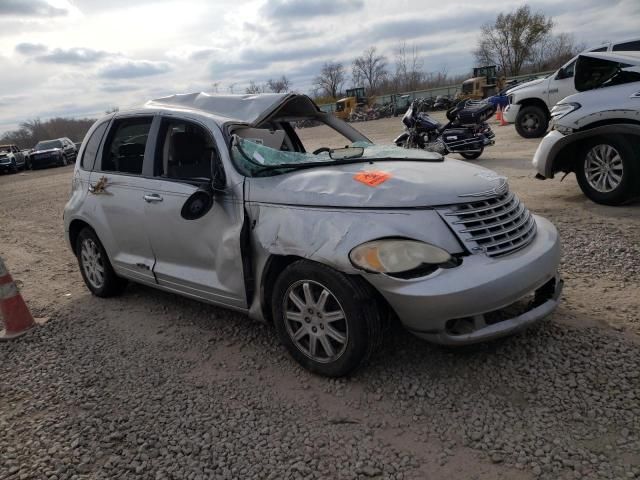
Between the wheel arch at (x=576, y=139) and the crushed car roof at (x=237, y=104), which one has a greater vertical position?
the crushed car roof at (x=237, y=104)

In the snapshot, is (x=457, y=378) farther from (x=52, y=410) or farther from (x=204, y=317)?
(x=52, y=410)

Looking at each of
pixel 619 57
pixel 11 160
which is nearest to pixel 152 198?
pixel 619 57

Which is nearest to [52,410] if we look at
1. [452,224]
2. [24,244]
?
[452,224]

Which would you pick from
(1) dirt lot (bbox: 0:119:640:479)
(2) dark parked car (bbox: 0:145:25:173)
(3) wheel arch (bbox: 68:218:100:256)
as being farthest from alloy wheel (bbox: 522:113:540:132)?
(2) dark parked car (bbox: 0:145:25:173)

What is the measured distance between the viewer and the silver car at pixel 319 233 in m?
2.81

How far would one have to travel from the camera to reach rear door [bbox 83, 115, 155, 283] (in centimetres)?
422

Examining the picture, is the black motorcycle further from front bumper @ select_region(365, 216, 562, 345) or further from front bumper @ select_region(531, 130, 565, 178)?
front bumper @ select_region(365, 216, 562, 345)

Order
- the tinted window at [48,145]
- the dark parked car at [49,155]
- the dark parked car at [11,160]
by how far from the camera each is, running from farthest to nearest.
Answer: the tinted window at [48,145]
the dark parked car at [11,160]
the dark parked car at [49,155]

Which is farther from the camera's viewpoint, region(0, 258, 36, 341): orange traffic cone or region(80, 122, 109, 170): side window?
region(80, 122, 109, 170): side window

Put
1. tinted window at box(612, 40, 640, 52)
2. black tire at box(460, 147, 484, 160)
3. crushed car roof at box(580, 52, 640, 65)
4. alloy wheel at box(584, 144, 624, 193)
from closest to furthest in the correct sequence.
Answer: alloy wheel at box(584, 144, 624, 193) → crushed car roof at box(580, 52, 640, 65) → tinted window at box(612, 40, 640, 52) → black tire at box(460, 147, 484, 160)

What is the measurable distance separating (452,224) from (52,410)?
2.76 m

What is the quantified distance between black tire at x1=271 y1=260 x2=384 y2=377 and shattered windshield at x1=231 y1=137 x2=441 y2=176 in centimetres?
77

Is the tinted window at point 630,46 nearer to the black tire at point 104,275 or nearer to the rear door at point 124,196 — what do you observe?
the rear door at point 124,196


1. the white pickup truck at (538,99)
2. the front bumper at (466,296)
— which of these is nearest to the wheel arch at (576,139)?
the front bumper at (466,296)
